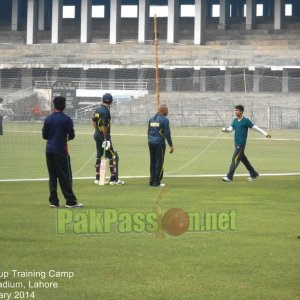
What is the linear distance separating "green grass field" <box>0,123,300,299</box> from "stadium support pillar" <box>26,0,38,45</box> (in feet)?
206

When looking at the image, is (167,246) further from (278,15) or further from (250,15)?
(250,15)

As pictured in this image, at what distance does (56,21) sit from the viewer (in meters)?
89.3

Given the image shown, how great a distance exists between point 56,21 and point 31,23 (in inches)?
76.8

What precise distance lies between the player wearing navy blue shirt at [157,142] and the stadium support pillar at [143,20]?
63.5m

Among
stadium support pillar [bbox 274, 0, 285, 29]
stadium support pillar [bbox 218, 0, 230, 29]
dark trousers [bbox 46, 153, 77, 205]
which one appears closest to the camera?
dark trousers [bbox 46, 153, 77, 205]

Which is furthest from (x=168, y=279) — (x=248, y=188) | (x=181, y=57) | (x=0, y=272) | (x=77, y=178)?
(x=181, y=57)

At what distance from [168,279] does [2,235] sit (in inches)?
146

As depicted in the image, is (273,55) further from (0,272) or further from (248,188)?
(0,272)

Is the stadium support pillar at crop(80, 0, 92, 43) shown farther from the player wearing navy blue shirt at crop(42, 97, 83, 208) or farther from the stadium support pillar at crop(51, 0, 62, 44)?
the player wearing navy blue shirt at crop(42, 97, 83, 208)

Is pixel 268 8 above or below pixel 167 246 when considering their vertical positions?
above

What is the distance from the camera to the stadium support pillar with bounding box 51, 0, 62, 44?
89.1m

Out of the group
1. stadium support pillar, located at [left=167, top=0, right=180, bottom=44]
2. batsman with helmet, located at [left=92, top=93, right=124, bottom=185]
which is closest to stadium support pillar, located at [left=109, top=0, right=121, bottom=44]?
stadium support pillar, located at [left=167, top=0, right=180, bottom=44]

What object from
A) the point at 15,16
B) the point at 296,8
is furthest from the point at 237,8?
the point at 15,16

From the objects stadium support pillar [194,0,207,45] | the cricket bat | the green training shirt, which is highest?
stadium support pillar [194,0,207,45]
